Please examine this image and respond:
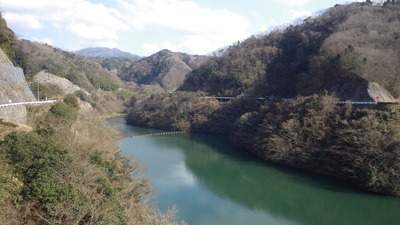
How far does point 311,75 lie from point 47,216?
23765 mm

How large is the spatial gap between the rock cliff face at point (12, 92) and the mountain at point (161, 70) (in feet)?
191

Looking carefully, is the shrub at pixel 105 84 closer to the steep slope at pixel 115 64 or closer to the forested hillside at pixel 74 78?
the forested hillside at pixel 74 78

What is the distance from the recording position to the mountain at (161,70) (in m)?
77.6

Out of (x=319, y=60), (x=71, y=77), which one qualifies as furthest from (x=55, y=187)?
(x=71, y=77)

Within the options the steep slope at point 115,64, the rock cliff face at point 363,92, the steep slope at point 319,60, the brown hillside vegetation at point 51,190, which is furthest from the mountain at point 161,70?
the brown hillside vegetation at point 51,190

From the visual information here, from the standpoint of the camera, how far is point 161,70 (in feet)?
275

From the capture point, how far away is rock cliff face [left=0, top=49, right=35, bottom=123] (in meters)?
11.0

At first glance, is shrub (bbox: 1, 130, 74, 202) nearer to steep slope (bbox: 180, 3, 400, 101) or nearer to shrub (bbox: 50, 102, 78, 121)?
shrub (bbox: 50, 102, 78, 121)

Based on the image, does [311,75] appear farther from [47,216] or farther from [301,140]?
[47,216]

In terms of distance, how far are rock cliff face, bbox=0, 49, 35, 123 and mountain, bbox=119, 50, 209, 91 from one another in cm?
5834

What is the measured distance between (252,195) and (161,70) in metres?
71.8

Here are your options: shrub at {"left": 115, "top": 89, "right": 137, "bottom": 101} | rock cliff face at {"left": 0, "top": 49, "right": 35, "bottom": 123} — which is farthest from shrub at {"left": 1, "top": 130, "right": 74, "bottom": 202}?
shrub at {"left": 115, "top": 89, "right": 137, "bottom": 101}

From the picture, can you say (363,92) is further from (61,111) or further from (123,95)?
(123,95)

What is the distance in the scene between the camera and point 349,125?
54.4 ft
